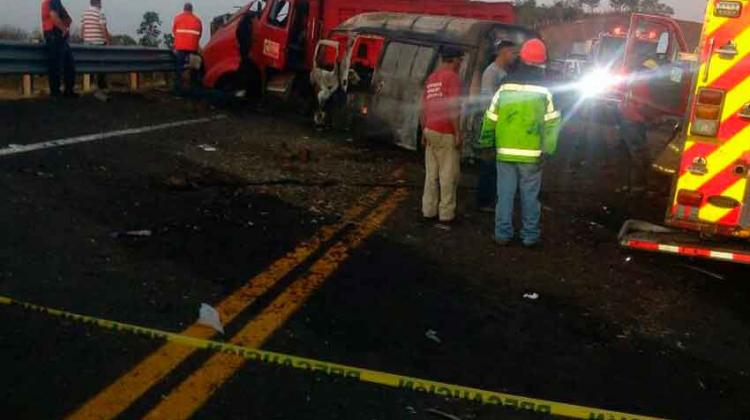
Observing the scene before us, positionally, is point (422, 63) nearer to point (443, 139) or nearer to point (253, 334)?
point (443, 139)

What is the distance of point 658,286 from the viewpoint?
19.0 ft

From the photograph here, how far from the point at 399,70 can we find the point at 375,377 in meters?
7.28

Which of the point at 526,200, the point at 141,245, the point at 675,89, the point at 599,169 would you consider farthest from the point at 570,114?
the point at 141,245

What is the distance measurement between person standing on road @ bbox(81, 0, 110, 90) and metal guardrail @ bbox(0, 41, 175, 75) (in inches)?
22.2

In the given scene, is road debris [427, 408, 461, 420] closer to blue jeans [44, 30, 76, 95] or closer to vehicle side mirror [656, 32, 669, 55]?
blue jeans [44, 30, 76, 95]

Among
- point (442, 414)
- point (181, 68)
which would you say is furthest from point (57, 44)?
point (442, 414)

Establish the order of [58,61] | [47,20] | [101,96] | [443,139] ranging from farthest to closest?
[101,96]
[58,61]
[47,20]
[443,139]

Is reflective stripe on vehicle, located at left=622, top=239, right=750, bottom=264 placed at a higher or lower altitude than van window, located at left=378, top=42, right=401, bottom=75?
lower

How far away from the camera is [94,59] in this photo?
1373 centimetres

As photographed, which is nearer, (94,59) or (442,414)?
(442,414)

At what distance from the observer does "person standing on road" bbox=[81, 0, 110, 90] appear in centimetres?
1477

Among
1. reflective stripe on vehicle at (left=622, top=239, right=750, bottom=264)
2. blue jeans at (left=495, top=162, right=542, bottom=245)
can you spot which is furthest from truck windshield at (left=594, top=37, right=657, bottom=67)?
reflective stripe on vehicle at (left=622, top=239, right=750, bottom=264)

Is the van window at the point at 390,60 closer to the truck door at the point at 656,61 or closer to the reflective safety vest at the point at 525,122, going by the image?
the reflective safety vest at the point at 525,122

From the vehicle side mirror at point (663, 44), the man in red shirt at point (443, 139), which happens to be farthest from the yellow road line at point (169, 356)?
the vehicle side mirror at point (663, 44)
